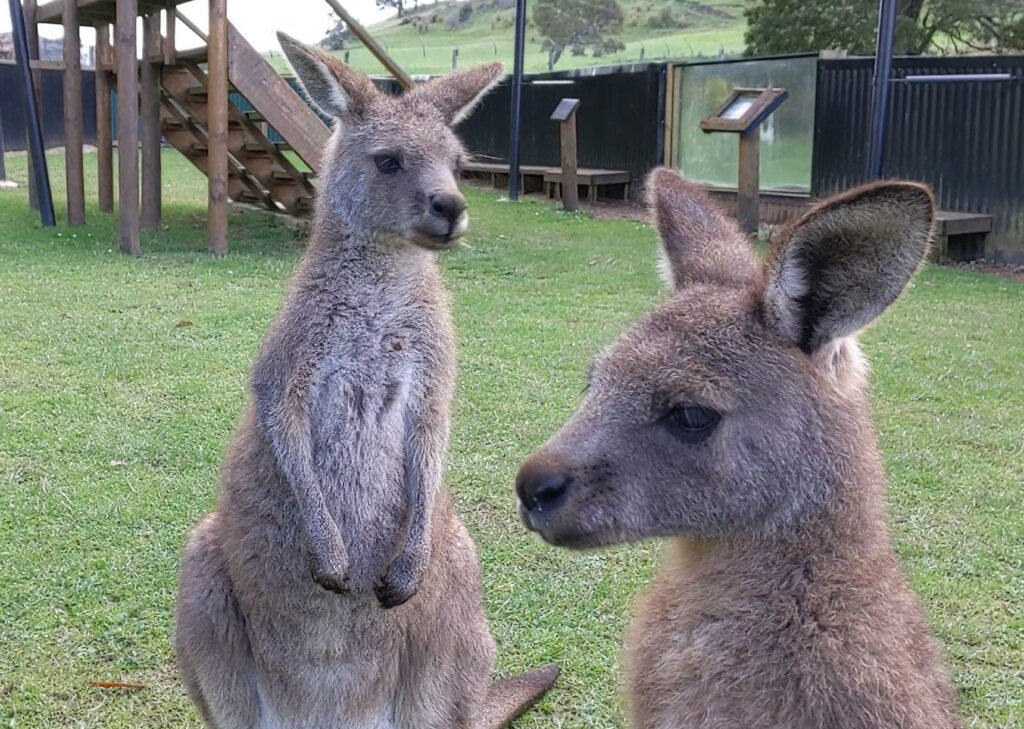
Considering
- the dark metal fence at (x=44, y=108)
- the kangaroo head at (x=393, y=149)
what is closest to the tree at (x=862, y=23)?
the dark metal fence at (x=44, y=108)

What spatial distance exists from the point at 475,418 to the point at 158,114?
21.0 feet

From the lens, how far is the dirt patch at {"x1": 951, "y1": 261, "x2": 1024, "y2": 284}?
30.1 ft

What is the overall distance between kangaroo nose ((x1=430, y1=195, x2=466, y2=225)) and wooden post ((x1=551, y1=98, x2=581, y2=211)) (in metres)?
10.2

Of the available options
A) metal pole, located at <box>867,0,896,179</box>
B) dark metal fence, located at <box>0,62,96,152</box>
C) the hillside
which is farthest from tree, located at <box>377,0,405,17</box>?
metal pole, located at <box>867,0,896,179</box>

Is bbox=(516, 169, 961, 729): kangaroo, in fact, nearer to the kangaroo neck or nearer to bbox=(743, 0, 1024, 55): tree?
the kangaroo neck

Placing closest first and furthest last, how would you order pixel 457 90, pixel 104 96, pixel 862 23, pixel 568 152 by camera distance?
1. pixel 457 90
2. pixel 104 96
3. pixel 568 152
4. pixel 862 23

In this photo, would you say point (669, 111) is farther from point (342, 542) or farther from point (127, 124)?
point (342, 542)

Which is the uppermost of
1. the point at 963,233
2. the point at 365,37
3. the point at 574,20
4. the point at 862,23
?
the point at 574,20

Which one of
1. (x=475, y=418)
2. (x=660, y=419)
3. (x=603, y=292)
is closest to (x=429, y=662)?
(x=660, y=419)

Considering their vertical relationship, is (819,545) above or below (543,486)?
below

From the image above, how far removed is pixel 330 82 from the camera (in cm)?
310

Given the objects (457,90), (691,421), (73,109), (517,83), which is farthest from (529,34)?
(691,421)

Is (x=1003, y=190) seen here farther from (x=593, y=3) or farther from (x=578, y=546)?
(x=593, y=3)

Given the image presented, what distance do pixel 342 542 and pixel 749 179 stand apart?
26.5 ft
